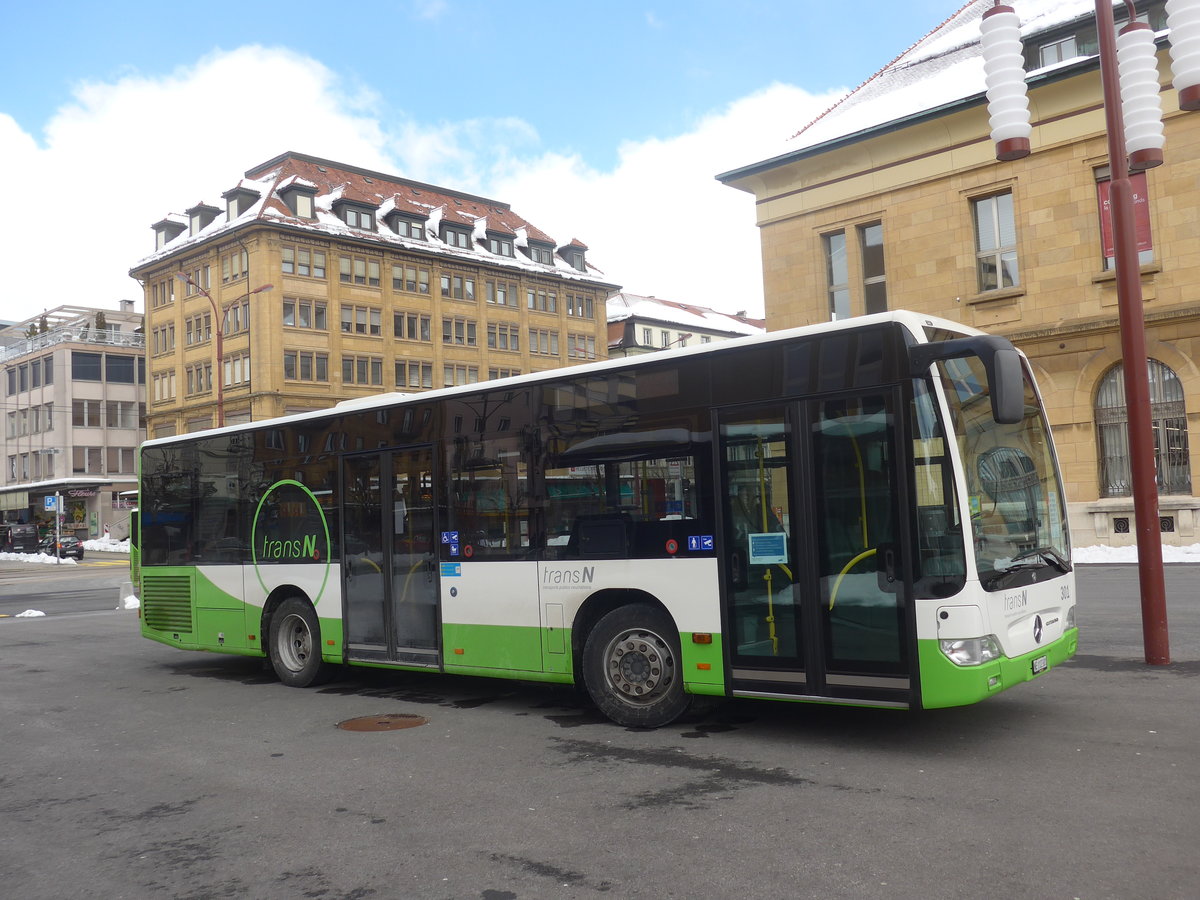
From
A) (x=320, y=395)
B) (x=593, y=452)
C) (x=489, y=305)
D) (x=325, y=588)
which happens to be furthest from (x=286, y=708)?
(x=489, y=305)

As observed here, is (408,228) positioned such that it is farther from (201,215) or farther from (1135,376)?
(1135,376)

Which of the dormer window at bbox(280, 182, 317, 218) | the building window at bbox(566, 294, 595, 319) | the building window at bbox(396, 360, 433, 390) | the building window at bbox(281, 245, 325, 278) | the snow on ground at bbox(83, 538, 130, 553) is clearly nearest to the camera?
the snow on ground at bbox(83, 538, 130, 553)

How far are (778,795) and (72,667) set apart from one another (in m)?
10.2

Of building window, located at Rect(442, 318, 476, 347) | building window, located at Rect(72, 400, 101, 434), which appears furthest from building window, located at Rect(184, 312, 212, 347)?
building window, located at Rect(72, 400, 101, 434)

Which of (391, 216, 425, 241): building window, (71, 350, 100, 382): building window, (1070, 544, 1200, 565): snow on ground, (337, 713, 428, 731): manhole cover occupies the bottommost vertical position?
(337, 713, 428, 731): manhole cover

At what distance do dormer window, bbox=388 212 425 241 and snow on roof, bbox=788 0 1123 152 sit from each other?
39435mm

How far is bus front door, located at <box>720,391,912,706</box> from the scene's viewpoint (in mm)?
6754

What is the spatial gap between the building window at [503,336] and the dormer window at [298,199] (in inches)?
565

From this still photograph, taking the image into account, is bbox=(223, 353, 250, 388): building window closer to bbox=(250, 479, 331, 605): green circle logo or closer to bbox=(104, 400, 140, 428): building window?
bbox=(104, 400, 140, 428): building window

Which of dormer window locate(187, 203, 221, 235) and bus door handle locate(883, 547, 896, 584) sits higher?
dormer window locate(187, 203, 221, 235)

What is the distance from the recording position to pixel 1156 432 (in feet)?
86.3

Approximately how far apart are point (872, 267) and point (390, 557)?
2449cm

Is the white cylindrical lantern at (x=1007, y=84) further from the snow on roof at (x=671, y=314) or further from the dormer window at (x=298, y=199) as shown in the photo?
the snow on roof at (x=671, y=314)

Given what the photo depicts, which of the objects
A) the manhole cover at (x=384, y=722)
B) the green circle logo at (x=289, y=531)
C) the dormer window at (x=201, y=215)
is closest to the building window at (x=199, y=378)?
the dormer window at (x=201, y=215)
